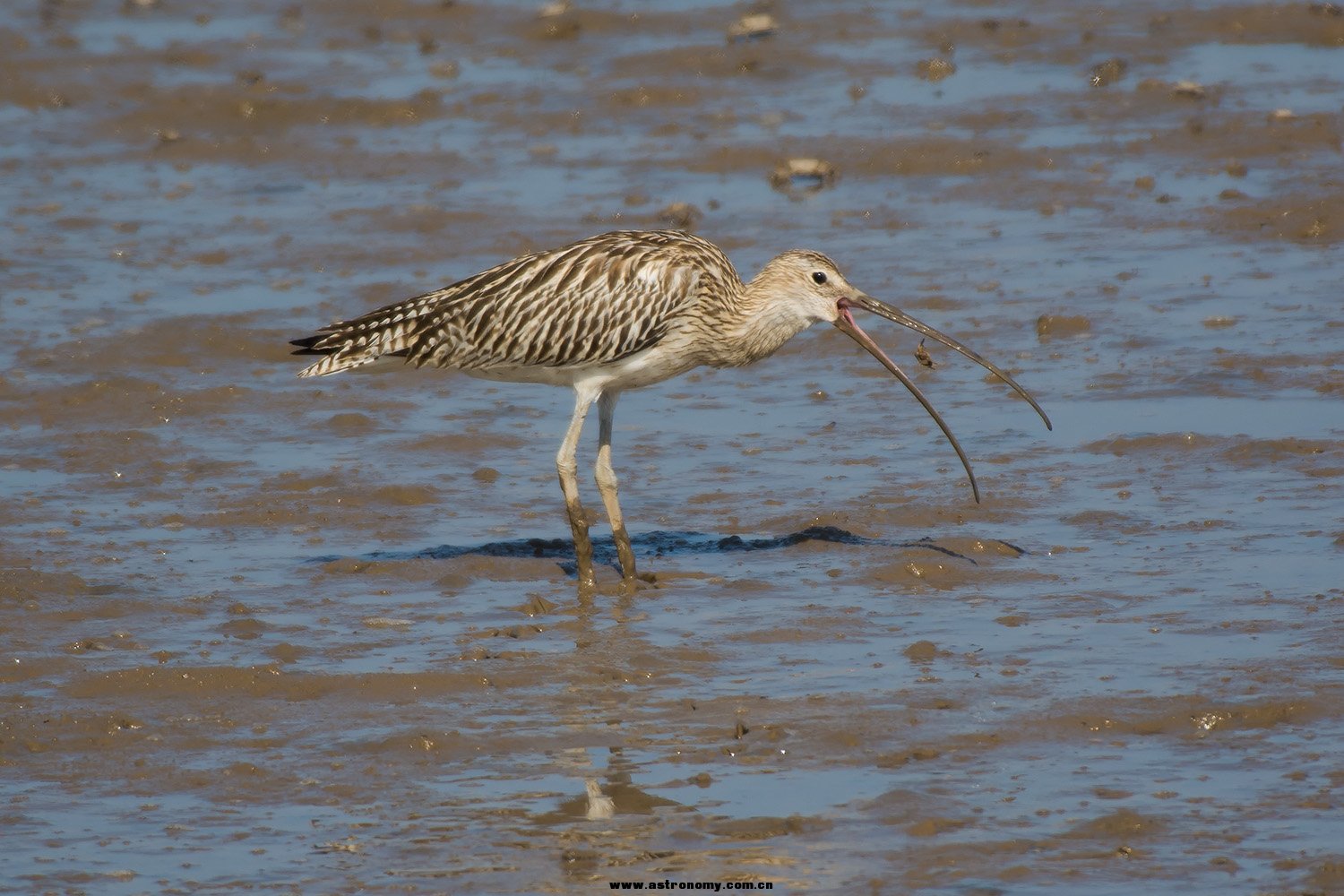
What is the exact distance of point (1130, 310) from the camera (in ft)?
43.3

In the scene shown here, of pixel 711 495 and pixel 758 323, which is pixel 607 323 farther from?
pixel 711 495

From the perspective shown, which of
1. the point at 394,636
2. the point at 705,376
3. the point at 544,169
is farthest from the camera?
the point at 544,169

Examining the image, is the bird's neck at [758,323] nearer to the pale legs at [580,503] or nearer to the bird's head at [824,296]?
the bird's head at [824,296]

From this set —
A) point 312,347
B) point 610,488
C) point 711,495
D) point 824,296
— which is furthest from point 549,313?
point 711,495

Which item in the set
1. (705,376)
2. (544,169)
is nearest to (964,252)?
(705,376)

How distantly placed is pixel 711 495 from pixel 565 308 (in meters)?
1.54

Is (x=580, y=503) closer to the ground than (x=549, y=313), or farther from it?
closer to the ground

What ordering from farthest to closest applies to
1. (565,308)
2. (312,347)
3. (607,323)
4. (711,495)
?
(711,495), (312,347), (565,308), (607,323)

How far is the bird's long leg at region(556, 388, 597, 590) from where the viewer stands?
9.67 m

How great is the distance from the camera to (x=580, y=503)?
976 cm

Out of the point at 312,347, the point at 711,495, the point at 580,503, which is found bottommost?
the point at 711,495

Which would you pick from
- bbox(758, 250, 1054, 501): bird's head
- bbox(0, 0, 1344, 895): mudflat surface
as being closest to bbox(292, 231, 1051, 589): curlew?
bbox(758, 250, 1054, 501): bird's head

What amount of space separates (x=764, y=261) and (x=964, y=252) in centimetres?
142

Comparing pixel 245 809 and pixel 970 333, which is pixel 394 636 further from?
pixel 970 333
